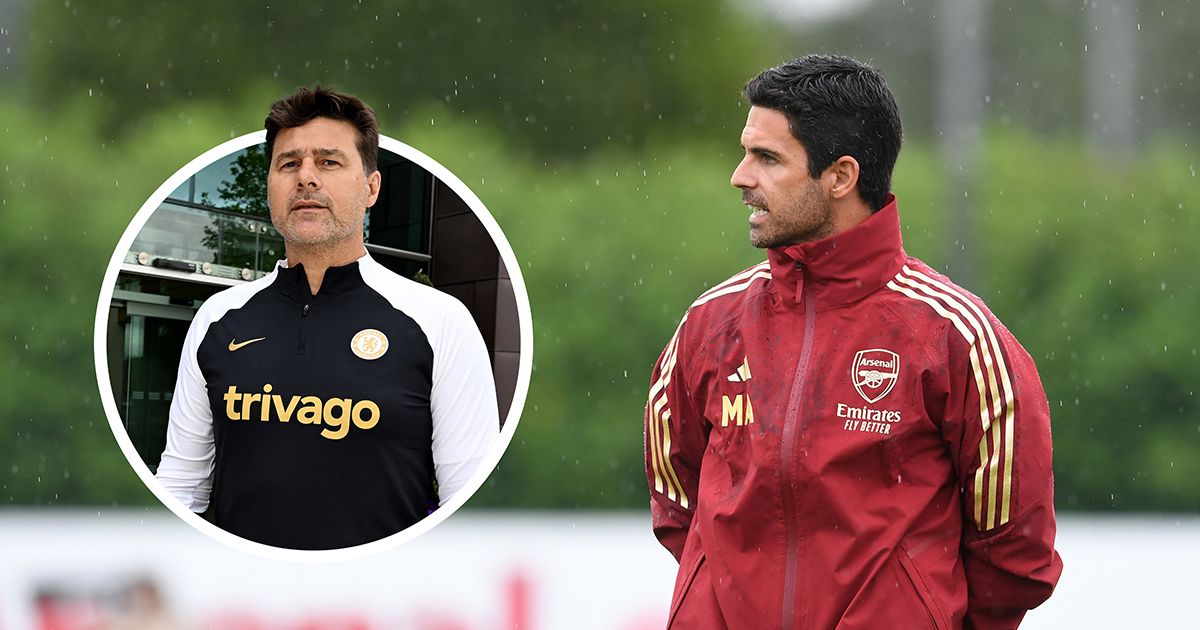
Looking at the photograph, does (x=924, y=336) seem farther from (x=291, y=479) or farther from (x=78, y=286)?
(x=78, y=286)

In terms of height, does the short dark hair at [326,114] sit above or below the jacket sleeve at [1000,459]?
above

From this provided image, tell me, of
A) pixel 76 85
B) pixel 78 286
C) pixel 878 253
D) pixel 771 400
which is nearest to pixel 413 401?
pixel 771 400

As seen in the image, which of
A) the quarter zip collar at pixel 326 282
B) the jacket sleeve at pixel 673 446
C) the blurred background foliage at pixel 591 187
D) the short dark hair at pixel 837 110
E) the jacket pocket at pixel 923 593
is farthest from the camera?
the blurred background foliage at pixel 591 187

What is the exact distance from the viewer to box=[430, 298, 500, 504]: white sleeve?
2045mm

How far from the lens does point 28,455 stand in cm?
572

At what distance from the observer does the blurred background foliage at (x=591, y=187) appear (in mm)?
5824

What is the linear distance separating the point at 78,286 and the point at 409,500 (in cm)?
407

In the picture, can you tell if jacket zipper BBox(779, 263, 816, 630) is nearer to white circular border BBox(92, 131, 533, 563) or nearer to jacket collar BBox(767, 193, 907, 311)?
jacket collar BBox(767, 193, 907, 311)

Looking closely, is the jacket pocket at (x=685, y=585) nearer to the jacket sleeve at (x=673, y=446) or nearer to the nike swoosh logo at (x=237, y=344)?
the jacket sleeve at (x=673, y=446)

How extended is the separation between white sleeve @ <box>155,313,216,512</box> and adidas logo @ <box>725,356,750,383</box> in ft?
2.51

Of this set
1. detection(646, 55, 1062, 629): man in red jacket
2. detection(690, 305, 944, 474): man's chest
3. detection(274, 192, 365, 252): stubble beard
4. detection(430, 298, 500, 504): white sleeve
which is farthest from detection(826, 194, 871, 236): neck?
detection(274, 192, 365, 252): stubble beard

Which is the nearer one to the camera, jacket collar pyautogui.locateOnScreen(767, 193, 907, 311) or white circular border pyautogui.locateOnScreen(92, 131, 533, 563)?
jacket collar pyautogui.locateOnScreen(767, 193, 907, 311)

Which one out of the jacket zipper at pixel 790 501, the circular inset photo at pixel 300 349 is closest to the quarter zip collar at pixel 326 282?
the circular inset photo at pixel 300 349

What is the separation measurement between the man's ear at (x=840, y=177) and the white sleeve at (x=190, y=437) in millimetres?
906
